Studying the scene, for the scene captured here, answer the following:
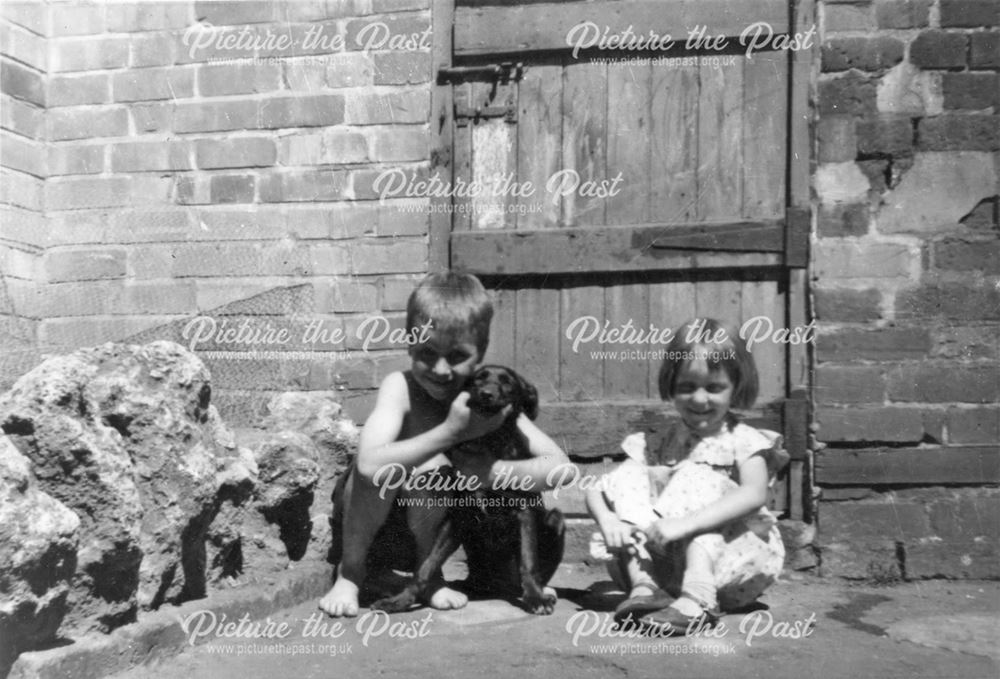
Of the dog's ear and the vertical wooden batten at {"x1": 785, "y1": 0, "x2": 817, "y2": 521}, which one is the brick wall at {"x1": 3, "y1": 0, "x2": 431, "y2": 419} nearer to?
the dog's ear

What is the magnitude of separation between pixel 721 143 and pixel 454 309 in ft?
5.02

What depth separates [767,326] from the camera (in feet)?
13.4

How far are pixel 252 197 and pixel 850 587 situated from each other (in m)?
2.96

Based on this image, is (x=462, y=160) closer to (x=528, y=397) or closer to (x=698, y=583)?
(x=528, y=397)

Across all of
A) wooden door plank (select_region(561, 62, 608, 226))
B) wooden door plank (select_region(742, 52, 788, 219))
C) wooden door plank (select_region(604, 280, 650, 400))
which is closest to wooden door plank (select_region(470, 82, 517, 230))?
wooden door plank (select_region(561, 62, 608, 226))

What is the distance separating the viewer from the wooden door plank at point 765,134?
411 cm

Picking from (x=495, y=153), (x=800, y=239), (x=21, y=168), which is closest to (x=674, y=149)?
(x=800, y=239)

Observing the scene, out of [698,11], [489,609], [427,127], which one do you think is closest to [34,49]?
[427,127]

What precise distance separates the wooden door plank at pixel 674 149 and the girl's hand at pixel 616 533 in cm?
151

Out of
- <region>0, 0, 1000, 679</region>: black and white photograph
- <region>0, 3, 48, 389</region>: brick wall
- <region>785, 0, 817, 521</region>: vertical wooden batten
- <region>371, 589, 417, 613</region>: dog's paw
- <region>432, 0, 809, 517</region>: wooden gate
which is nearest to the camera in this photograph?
<region>0, 0, 1000, 679</region>: black and white photograph

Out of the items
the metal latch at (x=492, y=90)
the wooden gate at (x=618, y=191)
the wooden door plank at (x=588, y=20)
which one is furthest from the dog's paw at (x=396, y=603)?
the wooden door plank at (x=588, y=20)

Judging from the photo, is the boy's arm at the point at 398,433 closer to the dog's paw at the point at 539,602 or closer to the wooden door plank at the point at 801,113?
the dog's paw at the point at 539,602

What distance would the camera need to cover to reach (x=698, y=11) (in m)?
4.18

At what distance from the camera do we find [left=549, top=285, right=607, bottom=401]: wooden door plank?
4.21 metres
